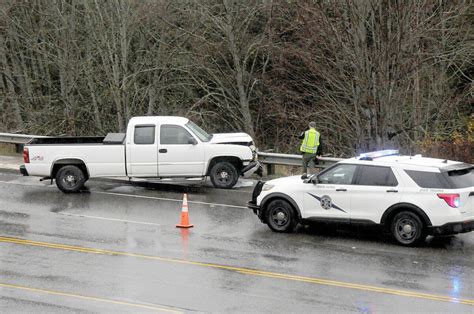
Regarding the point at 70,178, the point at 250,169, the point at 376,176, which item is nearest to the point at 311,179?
the point at 376,176

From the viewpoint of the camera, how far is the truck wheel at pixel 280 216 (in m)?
15.0

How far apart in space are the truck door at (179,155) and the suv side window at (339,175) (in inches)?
207

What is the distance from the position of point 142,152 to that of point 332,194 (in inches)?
256

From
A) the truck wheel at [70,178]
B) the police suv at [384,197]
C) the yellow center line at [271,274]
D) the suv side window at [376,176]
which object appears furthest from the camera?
the truck wheel at [70,178]

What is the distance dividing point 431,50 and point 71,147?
13888mm

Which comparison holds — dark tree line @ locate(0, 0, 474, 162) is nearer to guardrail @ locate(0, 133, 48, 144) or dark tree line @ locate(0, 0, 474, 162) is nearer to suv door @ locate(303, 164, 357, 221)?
guardrail @ locate(0, 133, 48, 144)

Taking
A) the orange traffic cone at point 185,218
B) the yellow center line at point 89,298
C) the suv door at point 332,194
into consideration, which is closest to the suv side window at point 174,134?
the orange traffic cone at point 185,218

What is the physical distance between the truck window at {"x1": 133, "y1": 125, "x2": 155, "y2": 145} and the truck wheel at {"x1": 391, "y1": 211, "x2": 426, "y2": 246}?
25.3ft

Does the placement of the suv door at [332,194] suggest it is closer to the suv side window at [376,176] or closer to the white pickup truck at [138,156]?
the suv side window at [376,176]

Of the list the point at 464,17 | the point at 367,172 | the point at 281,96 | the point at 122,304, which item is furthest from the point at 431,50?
the point at 122,304

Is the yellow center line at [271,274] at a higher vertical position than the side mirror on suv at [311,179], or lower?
lower

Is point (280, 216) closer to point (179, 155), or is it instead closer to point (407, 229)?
point (407, 229)

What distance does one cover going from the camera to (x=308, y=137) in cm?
1980

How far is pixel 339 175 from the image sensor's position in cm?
1470
